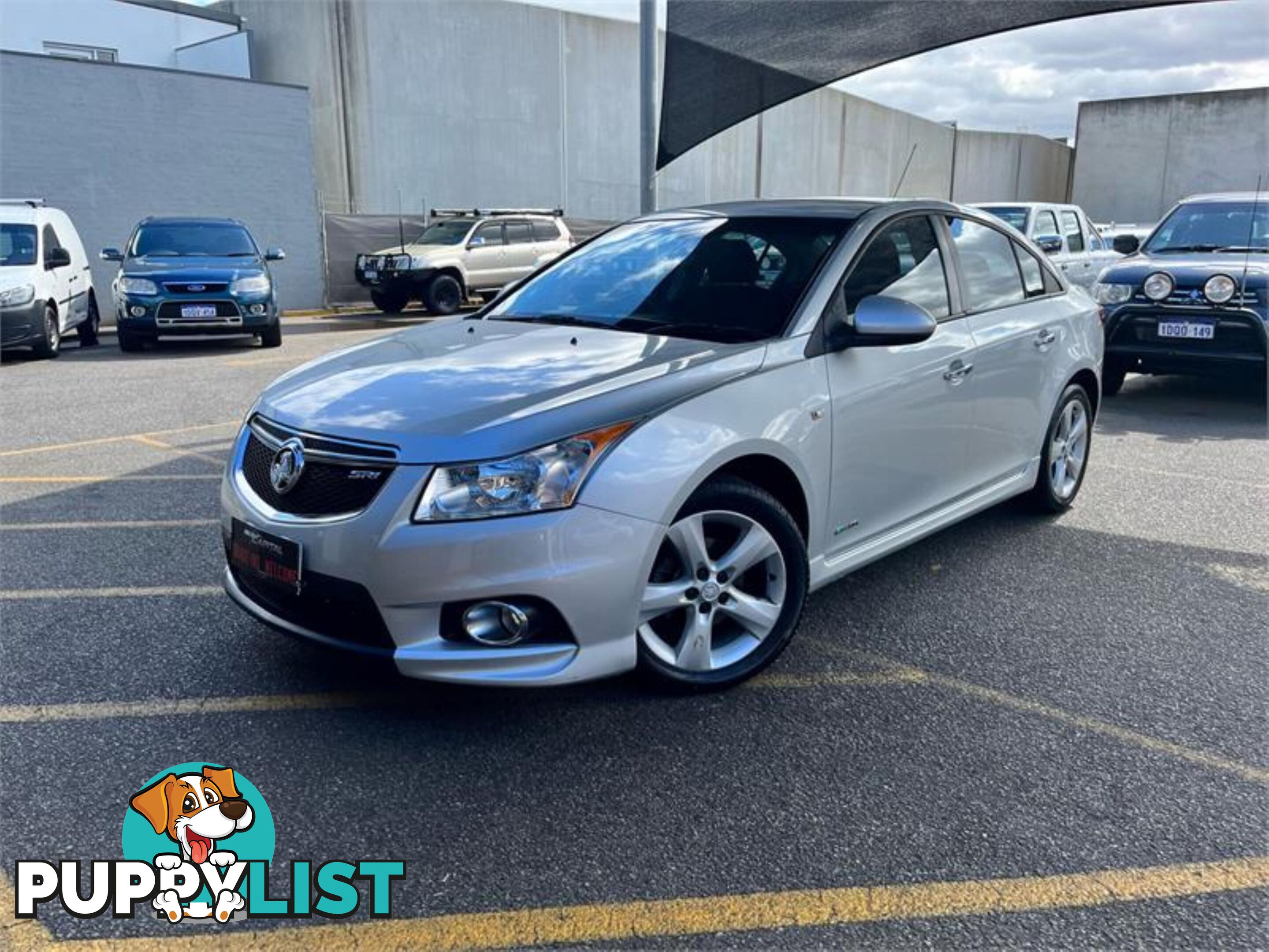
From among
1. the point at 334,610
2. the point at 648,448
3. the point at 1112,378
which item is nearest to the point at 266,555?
the point at 334,610

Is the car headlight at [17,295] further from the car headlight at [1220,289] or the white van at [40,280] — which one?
the car headlight at [1220,289]

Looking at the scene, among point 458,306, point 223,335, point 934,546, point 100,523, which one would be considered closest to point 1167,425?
point 934,546

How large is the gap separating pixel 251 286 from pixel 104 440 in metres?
5.66

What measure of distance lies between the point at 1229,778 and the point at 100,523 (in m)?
5.07

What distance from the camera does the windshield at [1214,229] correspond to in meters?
9.18

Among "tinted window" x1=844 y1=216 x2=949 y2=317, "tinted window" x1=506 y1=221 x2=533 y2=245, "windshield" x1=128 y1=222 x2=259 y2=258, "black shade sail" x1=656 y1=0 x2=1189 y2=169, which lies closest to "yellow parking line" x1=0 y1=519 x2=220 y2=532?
"tinted window" x1=844 y1=216 x2=949 y2=317

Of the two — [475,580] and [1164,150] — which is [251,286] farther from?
[1164,150]

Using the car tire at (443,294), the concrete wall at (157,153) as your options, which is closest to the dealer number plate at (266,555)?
the car tire at (443,294)

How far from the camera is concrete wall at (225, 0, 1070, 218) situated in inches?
854

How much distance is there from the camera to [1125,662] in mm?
3689

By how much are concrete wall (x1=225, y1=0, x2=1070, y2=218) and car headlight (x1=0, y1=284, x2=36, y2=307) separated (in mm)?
11074

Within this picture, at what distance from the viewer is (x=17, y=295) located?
36.1ft

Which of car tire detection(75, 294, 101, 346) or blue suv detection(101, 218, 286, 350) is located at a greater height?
blue suv detection(101, 218, 286, 350)

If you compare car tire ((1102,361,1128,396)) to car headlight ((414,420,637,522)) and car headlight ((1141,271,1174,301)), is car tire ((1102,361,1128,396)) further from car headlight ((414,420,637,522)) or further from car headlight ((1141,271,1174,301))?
car headlight ((414,420,637,522))
